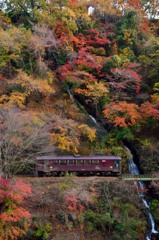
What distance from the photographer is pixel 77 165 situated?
81.6 ft

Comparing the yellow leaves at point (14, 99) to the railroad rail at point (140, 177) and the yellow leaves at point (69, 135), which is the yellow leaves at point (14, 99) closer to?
the yellow leaves at point (69, 135)

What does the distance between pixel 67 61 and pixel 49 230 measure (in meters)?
20.7

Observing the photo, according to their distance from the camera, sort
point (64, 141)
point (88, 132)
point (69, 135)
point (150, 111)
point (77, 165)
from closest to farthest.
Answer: point (77, 165), point (64, 141), point (69, 135), point (150, 111), point (88, 132)

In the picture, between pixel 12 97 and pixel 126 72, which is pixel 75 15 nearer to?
pixel 126 72

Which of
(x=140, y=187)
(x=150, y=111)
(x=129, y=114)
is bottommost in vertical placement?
(x=140, y=187)

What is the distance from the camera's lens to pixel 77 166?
2486 centimetres

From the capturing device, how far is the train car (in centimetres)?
2456

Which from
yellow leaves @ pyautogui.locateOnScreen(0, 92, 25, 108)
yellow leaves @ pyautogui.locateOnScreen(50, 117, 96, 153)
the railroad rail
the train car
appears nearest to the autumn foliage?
the train car

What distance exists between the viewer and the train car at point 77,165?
24562mm

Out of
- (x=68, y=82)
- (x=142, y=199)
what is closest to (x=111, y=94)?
(x=68, y=82)

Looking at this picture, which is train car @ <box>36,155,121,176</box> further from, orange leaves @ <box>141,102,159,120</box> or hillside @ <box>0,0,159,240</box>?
orange leaves @ <box>141,102,159,120</box>

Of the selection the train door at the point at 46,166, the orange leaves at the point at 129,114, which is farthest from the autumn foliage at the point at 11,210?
the orange leaves at the point at 129,114

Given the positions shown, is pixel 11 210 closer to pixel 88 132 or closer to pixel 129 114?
pixel 88 132

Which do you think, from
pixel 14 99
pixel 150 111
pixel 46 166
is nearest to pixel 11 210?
pixel 46 166
